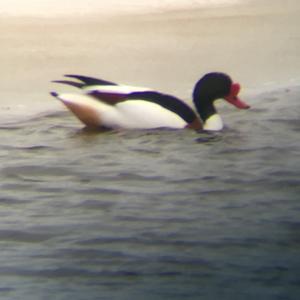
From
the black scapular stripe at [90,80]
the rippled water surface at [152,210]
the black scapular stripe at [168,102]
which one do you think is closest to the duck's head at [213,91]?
the rippled water surface at [152,210]

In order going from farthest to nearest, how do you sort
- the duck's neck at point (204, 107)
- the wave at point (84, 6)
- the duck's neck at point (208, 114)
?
the wave at point (84, 6)
the duck's neck at point (204, 107)
the duck's neck at point (208, 114)

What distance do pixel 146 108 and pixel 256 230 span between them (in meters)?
2.18

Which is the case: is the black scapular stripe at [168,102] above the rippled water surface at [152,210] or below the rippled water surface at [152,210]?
above

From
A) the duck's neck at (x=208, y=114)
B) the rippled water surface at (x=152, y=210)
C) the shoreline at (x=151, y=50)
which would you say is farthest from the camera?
the shoreline at (x=151, y=50)

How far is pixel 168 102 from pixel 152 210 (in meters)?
1.81

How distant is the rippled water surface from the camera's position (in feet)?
15.9

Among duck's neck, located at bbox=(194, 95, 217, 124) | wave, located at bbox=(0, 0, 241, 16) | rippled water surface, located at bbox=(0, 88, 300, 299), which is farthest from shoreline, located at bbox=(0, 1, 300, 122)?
rippled water surface, located at bbox=(0, 88, 300, 299)

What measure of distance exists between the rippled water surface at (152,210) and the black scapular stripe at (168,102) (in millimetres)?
133

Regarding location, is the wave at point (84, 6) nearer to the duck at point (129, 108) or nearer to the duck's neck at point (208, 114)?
the duck at point (129, 108)

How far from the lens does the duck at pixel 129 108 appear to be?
748cm

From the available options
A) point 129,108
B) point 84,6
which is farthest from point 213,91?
point 84,6

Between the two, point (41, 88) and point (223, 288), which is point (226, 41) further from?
point (223, 288)

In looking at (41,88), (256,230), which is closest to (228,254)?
(256,230)

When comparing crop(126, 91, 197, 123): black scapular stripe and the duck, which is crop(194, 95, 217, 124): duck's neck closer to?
the duck
